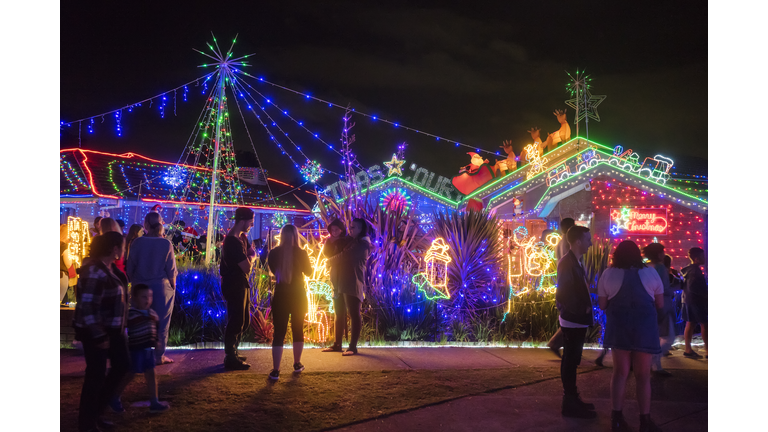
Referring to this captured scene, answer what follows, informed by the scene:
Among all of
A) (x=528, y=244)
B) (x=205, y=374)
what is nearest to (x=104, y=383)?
(x=205, y=374)

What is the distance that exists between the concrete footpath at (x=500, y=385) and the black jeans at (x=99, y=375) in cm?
157

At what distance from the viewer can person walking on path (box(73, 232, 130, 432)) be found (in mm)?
3693

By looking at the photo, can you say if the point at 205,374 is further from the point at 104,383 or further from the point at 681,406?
the point at 681,406

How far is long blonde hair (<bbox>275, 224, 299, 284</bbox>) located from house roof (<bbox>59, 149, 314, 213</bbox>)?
429 inches

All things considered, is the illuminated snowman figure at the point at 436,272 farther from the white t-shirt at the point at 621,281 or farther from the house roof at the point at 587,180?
the house roof at the point at 587,180

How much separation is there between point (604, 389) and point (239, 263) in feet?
13.4

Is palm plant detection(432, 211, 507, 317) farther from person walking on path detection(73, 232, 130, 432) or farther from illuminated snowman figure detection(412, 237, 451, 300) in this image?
person walking on path detection(73, 232, 130, 432)

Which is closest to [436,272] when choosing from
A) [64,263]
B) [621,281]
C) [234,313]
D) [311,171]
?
[234,313]

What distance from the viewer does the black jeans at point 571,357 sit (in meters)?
4.41

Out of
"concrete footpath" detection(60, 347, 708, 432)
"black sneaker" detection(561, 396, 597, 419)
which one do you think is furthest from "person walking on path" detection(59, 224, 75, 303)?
"black sneaker" detection(561, 396, 597, 419)

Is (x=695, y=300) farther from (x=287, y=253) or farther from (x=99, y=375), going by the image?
(x=99, y=375)

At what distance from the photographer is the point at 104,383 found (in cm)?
384

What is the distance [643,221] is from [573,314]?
475 inches

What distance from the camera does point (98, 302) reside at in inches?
147
